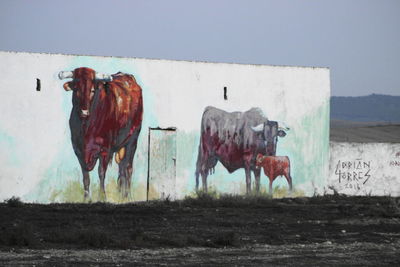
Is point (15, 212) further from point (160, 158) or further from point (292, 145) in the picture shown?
point (292, 145)

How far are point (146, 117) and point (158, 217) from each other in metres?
5.66

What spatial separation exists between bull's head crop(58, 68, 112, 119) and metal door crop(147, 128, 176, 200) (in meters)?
2.02

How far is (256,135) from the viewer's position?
2898 cm

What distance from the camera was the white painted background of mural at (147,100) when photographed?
2512 cm

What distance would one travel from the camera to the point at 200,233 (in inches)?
729

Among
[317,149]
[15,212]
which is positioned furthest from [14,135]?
[317,149]

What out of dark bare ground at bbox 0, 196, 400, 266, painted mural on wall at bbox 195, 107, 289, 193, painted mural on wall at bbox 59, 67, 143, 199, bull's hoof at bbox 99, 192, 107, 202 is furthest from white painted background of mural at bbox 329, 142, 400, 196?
bull's hoof at bbox 99, 192, 107, 202

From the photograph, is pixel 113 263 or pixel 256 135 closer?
pixel 113 263

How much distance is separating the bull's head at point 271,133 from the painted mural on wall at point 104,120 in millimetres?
4136

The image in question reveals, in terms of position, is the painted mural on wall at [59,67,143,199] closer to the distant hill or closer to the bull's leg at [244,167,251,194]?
the bull's leg at [244,167,251,194]

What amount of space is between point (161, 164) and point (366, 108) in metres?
168

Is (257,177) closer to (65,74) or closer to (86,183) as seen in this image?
(86,183)

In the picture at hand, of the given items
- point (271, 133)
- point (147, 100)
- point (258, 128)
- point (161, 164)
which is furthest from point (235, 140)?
point (147, 100)

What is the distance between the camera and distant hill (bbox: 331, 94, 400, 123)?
184 m
